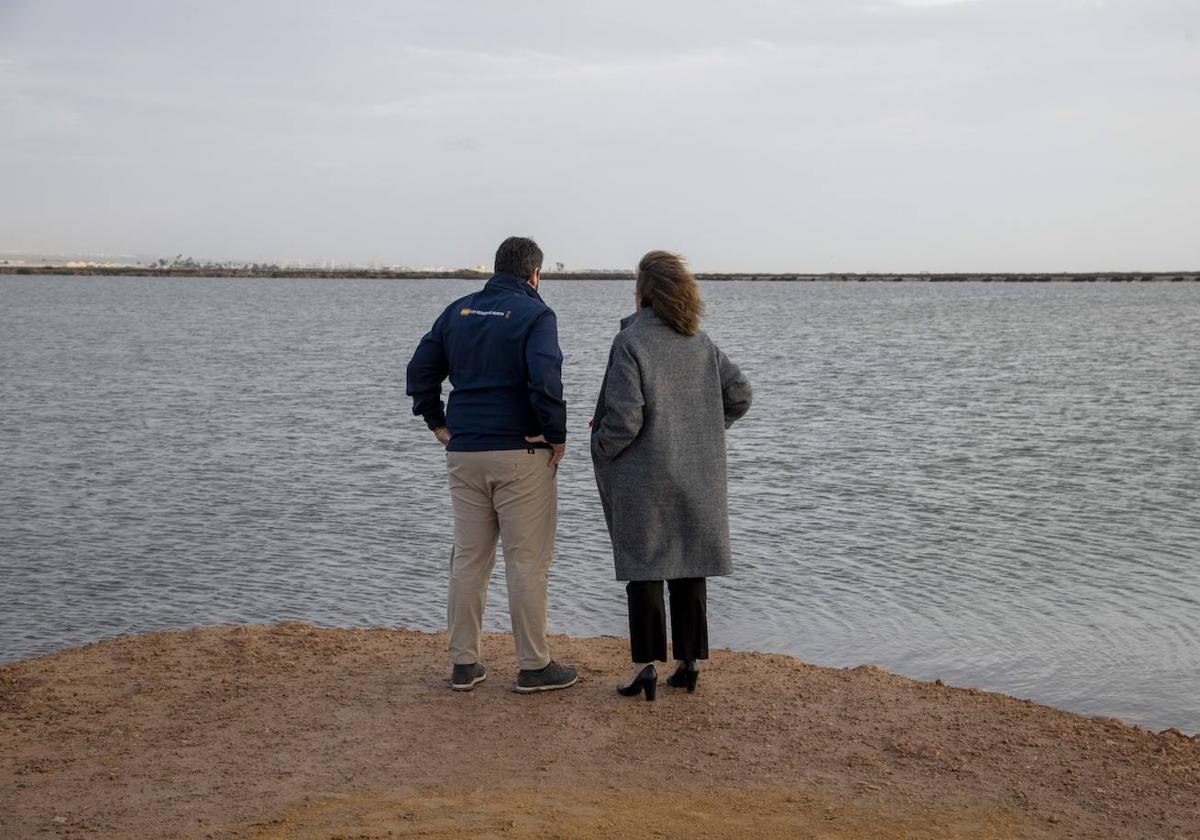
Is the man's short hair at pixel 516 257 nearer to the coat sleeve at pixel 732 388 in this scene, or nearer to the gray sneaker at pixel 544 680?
the coat sleeve at pixel 732 388

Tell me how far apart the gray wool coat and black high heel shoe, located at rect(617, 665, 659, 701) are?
48cm

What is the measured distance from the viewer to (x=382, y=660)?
7004 mm

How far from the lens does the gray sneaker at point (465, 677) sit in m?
6.38

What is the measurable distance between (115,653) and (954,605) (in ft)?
22.1

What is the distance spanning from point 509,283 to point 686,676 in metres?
2.15

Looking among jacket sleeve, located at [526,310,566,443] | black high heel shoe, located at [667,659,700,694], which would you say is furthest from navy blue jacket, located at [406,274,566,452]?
black high heel shoe, located at [667,659,700,694]

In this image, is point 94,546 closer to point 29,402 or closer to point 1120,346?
point 29,402

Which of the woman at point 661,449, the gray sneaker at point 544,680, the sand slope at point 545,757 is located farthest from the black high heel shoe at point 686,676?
the gray sneaker at point 544,680

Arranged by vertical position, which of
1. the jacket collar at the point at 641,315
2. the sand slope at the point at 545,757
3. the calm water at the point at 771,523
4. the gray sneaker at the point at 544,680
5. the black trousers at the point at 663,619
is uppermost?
the jacket collar at the point at 641,315

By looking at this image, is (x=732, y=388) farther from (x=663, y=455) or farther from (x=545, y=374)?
(x=545, y=374)

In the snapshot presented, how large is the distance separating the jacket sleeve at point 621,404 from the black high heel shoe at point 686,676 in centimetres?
118

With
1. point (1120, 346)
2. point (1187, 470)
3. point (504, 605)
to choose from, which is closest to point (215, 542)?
point (504, 605)

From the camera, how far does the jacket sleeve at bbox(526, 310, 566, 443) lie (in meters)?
5.89

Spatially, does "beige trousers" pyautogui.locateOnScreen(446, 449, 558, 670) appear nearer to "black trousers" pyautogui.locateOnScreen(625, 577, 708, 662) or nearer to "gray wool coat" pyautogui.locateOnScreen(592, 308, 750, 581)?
"gray wool coat" pyautogui.locateOnScreen(592, 308, 750, 581)
